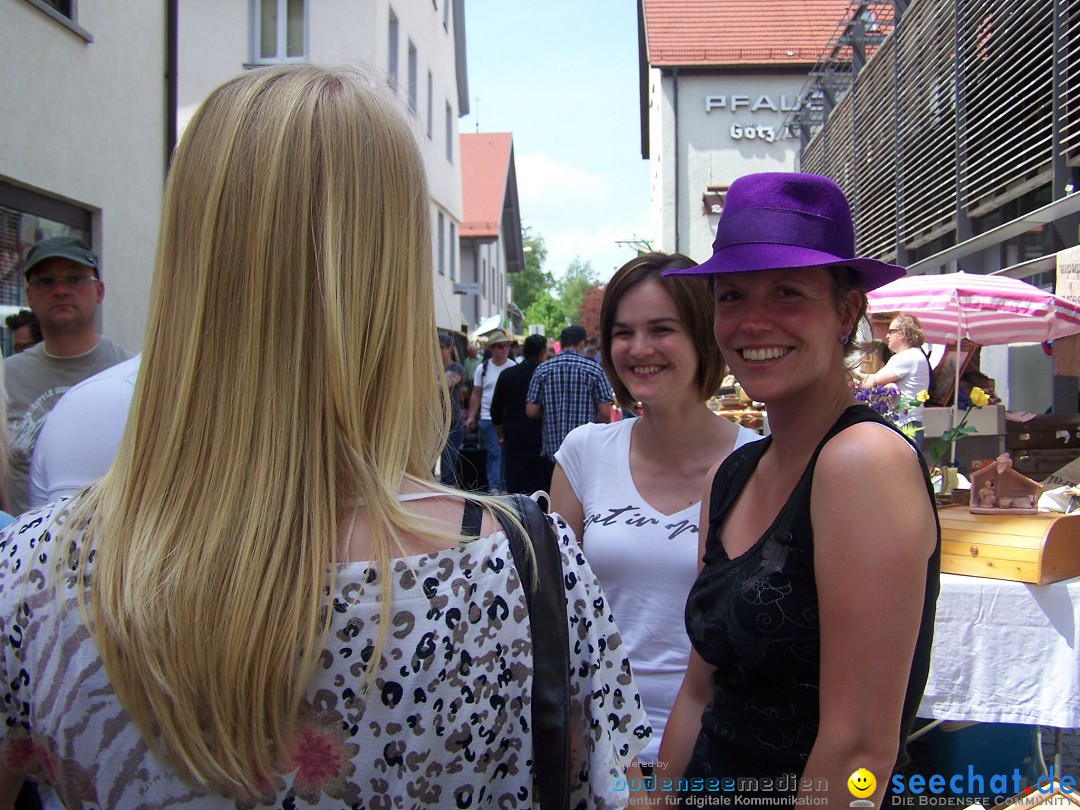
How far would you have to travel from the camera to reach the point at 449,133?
22.3 m

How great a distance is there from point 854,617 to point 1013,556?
2.21 m

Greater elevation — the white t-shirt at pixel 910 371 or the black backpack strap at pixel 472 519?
the white t-shirt at pixel 910 371

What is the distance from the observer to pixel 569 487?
8.93ft

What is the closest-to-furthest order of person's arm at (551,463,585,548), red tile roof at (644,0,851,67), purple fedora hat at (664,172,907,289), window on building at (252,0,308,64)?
purple fedora hat at (664,172,907,289) → person's arm at (551,463,585,548) → window on building at (252,0,308,64) → red tile roof at (644,0,851,67)

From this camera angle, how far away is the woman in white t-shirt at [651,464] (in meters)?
2.31

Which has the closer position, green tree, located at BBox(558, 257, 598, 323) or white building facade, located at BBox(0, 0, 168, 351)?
white building facade, located at BBox(0, 0, 168, 351)

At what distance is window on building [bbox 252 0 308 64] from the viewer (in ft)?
45.8

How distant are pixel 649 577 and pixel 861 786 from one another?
3.30 ft

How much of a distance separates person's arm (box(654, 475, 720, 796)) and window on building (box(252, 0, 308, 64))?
1429 cm

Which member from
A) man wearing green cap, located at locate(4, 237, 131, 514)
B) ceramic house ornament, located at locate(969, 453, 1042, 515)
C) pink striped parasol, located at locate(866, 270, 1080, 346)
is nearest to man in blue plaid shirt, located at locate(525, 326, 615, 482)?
pink striped parasol, located at locate(866, 270, 1080, 346)

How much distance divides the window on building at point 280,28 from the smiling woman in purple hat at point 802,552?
1409cm

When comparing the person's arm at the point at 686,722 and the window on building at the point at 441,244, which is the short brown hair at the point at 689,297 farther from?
the window on building at the point at 441,244

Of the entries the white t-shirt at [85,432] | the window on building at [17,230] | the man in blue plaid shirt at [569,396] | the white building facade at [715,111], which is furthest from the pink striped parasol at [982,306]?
the white building facade at [715,111]

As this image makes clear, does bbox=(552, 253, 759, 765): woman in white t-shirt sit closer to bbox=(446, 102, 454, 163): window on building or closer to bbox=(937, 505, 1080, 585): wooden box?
bbox=(937, 505, 1080, 585): wooden box
